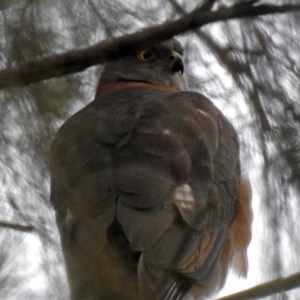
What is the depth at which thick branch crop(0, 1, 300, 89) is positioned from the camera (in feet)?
9.64

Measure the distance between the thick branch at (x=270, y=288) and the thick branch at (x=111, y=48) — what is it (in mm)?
1143

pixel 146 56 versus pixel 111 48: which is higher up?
pixel 111 48

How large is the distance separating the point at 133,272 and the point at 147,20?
1248 mm

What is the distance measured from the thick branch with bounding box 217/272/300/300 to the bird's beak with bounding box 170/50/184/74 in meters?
2.53

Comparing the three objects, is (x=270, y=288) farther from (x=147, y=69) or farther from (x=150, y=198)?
(x=147, y=69)

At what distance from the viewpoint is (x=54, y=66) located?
3135mm

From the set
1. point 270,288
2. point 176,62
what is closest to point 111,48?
point 270,288

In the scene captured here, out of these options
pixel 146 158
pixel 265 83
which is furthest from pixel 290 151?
pixel 146 158

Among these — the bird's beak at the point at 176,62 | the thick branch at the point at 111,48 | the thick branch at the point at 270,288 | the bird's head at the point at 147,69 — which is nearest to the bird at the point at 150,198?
the thick branch at the point at 111,48

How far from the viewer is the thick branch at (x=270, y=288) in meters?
2.51

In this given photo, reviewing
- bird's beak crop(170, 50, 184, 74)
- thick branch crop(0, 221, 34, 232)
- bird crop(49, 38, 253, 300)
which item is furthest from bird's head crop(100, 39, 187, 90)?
thick branch crop(0, 221, 34, 232)

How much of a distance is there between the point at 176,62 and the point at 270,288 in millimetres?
2757

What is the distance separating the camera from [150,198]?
350cm

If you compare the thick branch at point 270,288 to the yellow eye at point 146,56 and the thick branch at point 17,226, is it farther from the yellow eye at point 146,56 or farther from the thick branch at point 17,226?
the yellow eye at point 146,56
